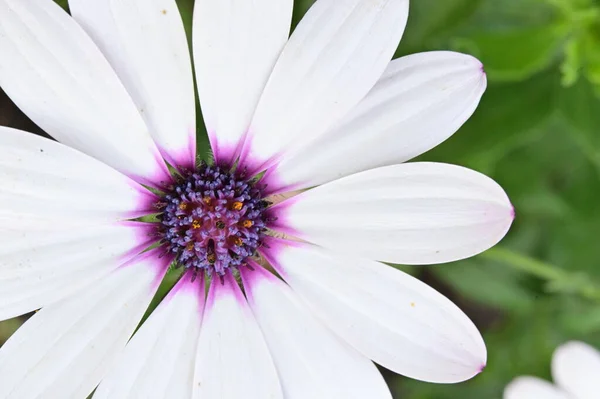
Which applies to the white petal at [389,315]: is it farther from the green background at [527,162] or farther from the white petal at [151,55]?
the green background at [527,162]

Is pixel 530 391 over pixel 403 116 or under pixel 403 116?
under

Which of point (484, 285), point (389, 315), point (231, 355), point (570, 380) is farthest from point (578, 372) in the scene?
point (231, 355)

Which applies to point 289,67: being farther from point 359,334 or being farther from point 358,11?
point 359,334

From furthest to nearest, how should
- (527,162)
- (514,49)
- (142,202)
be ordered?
(527,162) < (514,49) < (142,202)

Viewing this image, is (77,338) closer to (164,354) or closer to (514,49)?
(164,354)

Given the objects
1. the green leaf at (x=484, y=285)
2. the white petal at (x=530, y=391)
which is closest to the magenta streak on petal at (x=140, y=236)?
the white petal at (x=530, y=391)

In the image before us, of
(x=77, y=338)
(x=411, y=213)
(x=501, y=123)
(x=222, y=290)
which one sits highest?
(x=501, y=123)
